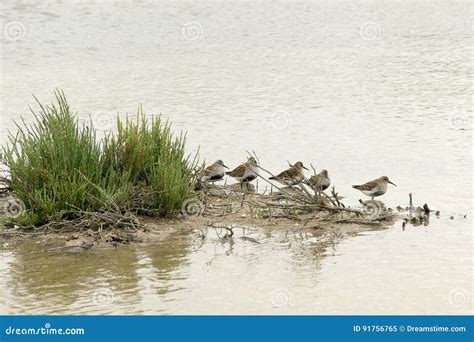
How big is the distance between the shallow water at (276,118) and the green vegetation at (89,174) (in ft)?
2.40

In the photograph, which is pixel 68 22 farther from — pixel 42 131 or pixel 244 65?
pixel 42 131

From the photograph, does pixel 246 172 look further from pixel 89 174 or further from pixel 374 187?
pixel 89 174

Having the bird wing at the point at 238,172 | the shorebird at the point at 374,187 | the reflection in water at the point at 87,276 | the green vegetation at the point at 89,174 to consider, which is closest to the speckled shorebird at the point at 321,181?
the shorebird at the point at 374,187

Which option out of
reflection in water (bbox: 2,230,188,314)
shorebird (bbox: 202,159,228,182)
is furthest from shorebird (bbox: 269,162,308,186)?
reflection in water (bbox: 2,230,188,314)

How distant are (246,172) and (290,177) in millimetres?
786

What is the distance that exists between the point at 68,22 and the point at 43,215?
43.3 ft

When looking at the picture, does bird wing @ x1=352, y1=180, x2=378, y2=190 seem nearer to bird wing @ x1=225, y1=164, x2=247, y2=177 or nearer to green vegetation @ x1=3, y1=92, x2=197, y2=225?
bird wing @ x1=225, y1=164, x2=247, y2=177

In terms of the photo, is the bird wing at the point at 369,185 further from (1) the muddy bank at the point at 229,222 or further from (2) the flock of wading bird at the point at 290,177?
(1) the muddy bank at the point at 229,222

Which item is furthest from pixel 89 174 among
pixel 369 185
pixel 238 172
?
pixel 369 185

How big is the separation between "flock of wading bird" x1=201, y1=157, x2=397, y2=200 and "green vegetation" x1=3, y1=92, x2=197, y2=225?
1257 millimetres

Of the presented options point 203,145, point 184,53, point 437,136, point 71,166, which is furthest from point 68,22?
point 71,166

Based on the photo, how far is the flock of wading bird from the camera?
12.3 metres

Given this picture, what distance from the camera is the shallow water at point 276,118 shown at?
9016 millimetres

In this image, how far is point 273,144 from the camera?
50.0ft
